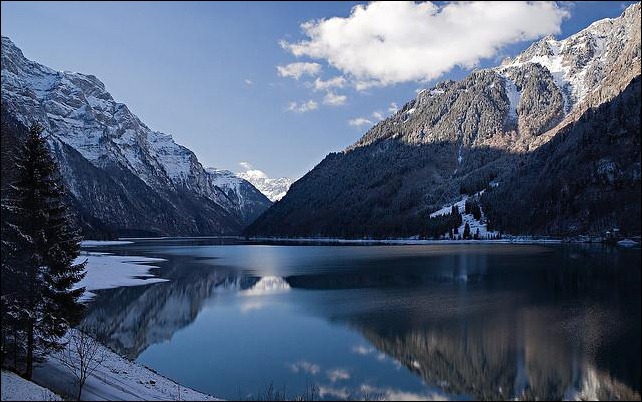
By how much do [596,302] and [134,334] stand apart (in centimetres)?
4086

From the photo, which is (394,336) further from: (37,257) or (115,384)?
(37,257)

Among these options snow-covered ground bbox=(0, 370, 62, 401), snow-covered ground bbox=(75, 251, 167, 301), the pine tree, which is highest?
the pine tree

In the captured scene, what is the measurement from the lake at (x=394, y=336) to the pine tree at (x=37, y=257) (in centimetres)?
775

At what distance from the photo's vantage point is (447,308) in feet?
140

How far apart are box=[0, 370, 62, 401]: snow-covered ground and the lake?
28.2ft

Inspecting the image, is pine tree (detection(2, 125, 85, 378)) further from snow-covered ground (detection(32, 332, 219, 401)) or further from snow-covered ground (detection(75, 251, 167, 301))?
snow-covered ground (detection(75, 251, 167, 301))

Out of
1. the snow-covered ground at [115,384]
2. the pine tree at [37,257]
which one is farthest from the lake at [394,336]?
the pine tree at [37,257]

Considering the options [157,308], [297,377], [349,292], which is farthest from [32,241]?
[349,292]

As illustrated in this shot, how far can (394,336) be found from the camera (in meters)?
33.1

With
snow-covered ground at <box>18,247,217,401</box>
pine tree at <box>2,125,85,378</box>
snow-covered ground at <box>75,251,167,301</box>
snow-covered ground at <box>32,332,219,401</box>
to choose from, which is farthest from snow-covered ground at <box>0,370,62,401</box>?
snow-covered ground at <box>75,251,167,301</box>

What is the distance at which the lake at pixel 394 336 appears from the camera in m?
23.6

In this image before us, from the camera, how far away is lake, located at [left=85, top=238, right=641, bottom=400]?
23578 millimetres

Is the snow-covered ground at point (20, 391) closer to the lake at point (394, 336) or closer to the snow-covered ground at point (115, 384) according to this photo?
the snow-covered ground at point (115, 384)

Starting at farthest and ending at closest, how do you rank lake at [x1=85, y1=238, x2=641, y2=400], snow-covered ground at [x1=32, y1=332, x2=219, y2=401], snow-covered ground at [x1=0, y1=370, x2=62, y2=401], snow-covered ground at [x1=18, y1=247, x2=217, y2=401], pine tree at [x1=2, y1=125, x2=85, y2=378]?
lake at [x1=85, y1=238, x2=641, y2=400] < pine tree at [x1=2, y1=125, x2=85, y2=378] < snow-covered ground at [x1=32, y1=332, x2=219, y2=401] < snow-covered ground at [x1=18, y1=247, x2=217, y2=401] < snow-covered ground at [x1=0, y1=370, x2=62, y2=401]
